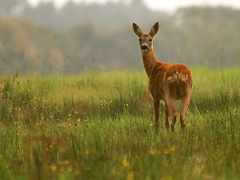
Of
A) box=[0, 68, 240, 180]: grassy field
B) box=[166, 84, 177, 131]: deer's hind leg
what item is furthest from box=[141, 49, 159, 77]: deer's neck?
box=[166, 84, 177, 131]: deer's hind leg

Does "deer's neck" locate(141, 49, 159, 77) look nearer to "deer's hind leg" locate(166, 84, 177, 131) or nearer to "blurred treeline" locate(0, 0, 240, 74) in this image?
"deer's hind leg" locate(166, 84, 177, 131)

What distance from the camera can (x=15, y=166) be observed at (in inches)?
175

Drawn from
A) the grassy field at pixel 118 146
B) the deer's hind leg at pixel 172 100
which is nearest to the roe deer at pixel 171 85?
the deer's hind leg at pixel 172 100

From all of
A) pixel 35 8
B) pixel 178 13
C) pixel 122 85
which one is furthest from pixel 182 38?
Answer: pixel 122 85

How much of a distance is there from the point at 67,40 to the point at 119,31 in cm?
500

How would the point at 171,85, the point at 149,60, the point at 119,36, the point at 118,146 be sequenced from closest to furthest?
the point at 118,146, the point at 171,85, the point at 149,60, the point at 119,36

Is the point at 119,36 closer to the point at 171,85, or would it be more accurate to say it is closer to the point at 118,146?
the point at 171,85

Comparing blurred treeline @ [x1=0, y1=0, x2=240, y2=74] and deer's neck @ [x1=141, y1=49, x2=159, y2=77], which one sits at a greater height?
blurred treeline @ [x1=0, y1=0, x2=240, y2=74]

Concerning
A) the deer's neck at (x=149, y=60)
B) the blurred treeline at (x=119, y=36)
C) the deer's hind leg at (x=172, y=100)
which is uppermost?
the blurred treeline at (x=119, y=36)


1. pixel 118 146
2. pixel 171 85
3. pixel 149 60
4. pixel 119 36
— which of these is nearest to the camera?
pixel 118 146

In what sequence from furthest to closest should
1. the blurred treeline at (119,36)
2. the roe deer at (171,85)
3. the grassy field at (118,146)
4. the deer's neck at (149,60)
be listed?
the blurred treeline at (119,36)
the deer's neck at (149,60)
the roe deer at (171,85)
the grassy field at (118,146)

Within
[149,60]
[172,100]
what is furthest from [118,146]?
[149,60]

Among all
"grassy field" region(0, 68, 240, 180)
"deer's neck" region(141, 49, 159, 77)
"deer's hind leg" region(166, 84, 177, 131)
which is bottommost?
"grassy field" region(0, 68, 240, 180)

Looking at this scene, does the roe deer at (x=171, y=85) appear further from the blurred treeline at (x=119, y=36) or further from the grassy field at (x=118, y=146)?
the blurred treeline at (x=119, y=36)
